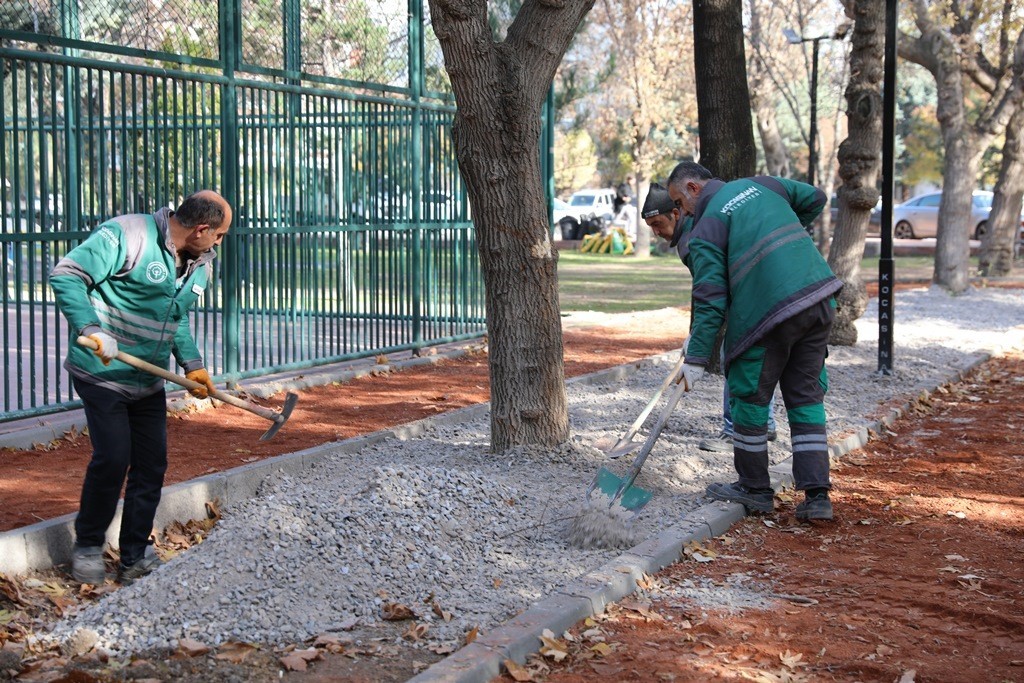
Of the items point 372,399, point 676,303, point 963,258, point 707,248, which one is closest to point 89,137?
point 372,399

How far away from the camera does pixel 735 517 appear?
6109mm

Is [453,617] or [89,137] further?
[89,137]

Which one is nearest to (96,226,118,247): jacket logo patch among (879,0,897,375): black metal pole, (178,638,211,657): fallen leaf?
(178,638,211,657): fallen leaf

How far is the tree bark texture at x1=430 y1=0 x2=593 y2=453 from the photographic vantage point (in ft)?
21.9

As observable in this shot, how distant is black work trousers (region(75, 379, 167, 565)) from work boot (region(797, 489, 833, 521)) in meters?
3.30

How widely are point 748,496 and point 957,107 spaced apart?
51.6ft

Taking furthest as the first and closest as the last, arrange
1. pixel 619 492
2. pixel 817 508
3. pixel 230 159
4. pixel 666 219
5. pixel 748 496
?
pixel 230 159
pixel 666 219
pixel 748 496
pixel 817 508
pixel 619 492

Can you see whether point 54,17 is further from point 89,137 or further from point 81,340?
point 81,340

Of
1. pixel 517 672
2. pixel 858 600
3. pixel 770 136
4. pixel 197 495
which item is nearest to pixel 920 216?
pixel 770 136

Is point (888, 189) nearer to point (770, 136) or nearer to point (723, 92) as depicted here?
point (723, 92)

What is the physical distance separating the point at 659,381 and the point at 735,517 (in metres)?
4.26

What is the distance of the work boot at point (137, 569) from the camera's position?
4.82m

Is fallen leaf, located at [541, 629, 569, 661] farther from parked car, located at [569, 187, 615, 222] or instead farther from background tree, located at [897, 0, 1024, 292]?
Result: parked car, located at [569, 187, 615, 222]

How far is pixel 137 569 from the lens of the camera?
4.85 m
